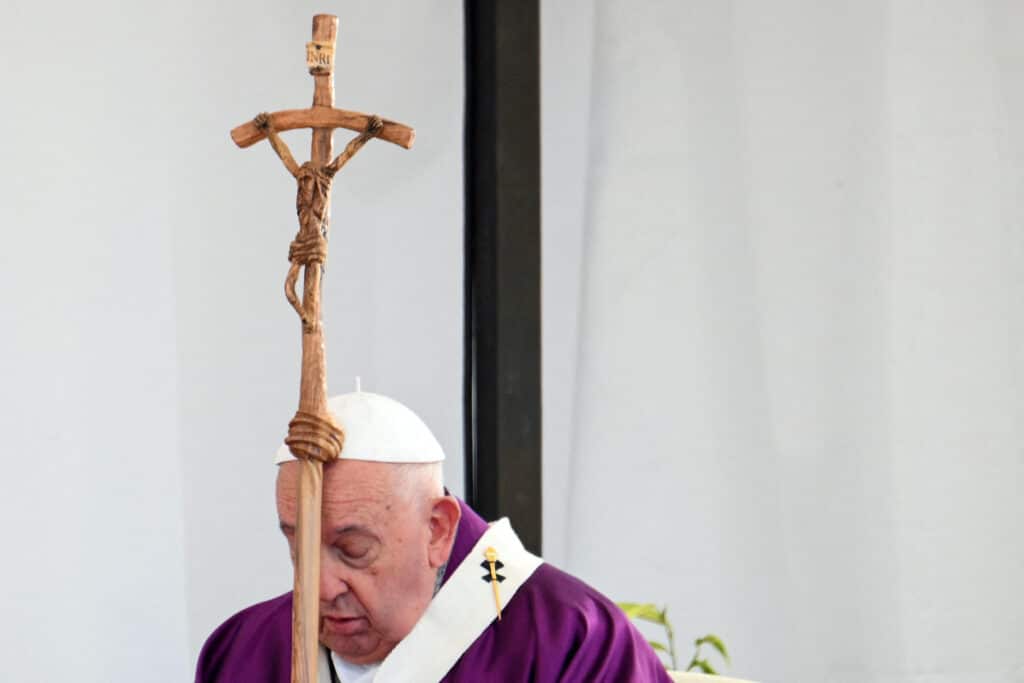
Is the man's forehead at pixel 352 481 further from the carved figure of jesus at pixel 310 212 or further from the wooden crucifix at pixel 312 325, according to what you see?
the carved figure of jesus at pixel 310 212

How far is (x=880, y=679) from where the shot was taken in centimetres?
383

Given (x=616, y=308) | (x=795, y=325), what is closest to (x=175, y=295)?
(x=616, y=308)

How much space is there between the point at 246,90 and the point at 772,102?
52.0 inches

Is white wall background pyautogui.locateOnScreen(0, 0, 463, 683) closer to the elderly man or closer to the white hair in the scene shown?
the elderly man

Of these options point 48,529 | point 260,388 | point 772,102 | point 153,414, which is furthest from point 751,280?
point 48,529

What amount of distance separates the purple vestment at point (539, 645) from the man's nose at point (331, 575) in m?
0.27

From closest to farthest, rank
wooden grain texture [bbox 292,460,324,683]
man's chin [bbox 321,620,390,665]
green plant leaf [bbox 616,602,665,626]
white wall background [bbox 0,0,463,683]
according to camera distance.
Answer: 1. wooden grain texture [bbox 292,460,324,683]
2. man's chin [bbox 321,620,390,665]
3. white wall background [bbox 0,0,463,683]
4. green plant leaf [bbox 616,602,665,626]

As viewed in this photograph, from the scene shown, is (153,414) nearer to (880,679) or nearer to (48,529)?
(48,529)

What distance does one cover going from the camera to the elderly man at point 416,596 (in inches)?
85.7

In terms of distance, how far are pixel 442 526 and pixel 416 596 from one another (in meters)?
0.12

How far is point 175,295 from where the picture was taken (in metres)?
3.45

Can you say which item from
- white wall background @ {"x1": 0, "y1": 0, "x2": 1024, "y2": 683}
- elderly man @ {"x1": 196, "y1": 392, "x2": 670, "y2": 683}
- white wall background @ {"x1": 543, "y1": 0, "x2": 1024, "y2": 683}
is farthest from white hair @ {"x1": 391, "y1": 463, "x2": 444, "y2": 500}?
white wall background @ {"x1": 543, "y1": 0, "x2": 1024, "y2": 683}

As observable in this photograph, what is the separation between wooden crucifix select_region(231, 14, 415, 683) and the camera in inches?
79.7

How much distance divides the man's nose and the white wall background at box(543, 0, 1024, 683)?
190 centimetres
